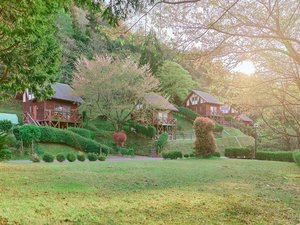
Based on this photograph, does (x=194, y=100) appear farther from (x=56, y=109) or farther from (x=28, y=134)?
(x=28, y=134)

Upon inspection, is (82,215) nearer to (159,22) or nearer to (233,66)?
(159,22)

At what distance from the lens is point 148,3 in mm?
5922

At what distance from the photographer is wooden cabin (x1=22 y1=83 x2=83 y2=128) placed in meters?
31.9

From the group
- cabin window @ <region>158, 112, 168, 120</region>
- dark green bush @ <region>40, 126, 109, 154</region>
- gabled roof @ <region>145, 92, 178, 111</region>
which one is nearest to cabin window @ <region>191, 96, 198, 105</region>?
cabin window @ <region>158, 112, 168, 120</region>

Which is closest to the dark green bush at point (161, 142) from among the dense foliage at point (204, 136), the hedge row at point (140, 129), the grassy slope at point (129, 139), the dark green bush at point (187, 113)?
the grassy slope at point (129, 139)

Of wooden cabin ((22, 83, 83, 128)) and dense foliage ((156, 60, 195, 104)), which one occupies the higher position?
A: dense foliage ((156, 60, 195, 104))

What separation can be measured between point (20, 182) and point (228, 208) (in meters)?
4.76

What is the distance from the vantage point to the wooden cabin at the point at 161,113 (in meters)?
34.5

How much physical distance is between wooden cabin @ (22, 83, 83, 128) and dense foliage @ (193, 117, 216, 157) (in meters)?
15.9

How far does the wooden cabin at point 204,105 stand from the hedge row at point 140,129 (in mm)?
17374

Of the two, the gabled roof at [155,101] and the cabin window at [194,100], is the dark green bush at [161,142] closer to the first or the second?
the gabled roof at [155,101]

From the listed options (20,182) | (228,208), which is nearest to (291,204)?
(228,208)

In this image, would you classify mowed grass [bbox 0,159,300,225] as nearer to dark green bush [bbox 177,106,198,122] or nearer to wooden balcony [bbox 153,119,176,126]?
wooden balcony [bbox 153,119,176,126]

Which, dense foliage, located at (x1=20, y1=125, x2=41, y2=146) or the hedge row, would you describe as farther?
the hedge row
